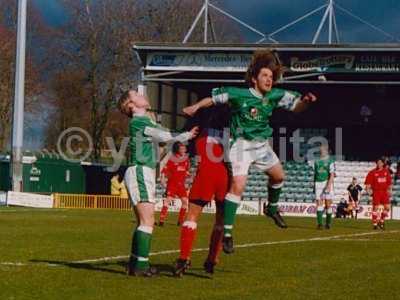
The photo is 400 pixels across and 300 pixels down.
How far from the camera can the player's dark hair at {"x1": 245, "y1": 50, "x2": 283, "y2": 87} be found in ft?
33.7

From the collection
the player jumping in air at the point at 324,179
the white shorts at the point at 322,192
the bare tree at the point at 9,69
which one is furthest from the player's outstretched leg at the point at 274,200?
the bare tree at the point at 9,69

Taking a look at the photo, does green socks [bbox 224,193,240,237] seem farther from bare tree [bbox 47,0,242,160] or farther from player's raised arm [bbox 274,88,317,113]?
bare tree [bbox 47,0,242,160]

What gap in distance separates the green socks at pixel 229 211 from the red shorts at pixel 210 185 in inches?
8.3

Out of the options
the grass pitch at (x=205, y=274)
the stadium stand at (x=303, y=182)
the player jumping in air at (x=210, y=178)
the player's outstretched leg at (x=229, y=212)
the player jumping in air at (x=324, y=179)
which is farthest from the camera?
the stadium stand at (x=303, y=182)

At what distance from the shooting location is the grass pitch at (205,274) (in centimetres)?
851

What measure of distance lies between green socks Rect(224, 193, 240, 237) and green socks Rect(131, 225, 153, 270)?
84cm

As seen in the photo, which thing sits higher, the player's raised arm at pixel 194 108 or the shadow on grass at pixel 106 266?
the player's raised arm at pixel 194 108

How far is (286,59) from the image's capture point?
42062 mm

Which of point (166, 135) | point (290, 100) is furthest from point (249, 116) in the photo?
point (166, 135)

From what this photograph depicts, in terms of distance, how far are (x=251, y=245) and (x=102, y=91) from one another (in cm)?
4861

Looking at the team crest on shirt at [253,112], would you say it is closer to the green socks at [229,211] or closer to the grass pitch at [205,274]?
the green socks at [229,211]

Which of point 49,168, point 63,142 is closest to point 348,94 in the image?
point 49,168

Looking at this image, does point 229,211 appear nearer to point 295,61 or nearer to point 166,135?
point 166,135

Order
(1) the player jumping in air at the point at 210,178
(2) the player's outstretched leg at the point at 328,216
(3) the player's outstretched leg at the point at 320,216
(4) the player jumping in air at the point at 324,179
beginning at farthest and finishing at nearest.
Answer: (4) the player jumping in air at the point at 324,179
(2) the player's outstretched leg at the point at 328,216
(3) the player's outstretched leg at the point at 320,216
(1) the player jumping in air at the point at 210,178
